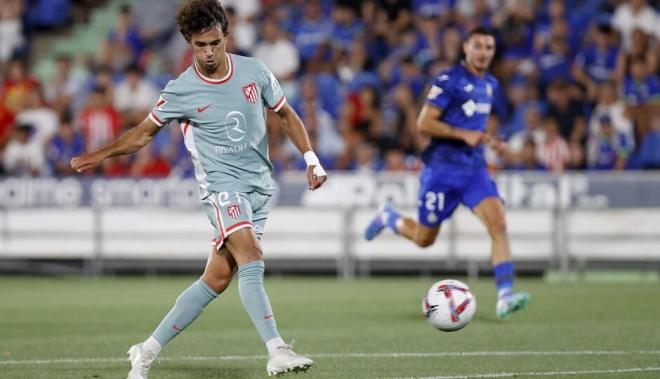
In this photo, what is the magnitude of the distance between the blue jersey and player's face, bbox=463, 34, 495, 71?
121 mm

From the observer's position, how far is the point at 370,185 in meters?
19.3

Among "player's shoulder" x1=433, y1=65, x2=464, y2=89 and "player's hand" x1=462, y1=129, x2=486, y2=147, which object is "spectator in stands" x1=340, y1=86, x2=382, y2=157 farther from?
"player's hand" x1=462, y1=129, x2=486, y2=147

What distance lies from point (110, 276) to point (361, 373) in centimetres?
1270

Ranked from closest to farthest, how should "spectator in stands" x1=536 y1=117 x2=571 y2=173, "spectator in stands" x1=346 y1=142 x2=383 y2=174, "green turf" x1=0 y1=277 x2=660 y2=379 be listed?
"green turf" x1=0 y1=277 x2=660 y2=379
"spectator in stands" x1=536 y1=117 x2=571 y2=173
"spectator in stands" x1=346 y1=142 x2=383 y2=174

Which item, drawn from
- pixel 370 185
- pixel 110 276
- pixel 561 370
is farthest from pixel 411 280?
pixel 561 370

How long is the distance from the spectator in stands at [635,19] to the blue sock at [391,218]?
929 cm

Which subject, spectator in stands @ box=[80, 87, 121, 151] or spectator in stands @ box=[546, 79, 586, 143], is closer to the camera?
spectator in stands @ box=[546, 79, 586, 143]

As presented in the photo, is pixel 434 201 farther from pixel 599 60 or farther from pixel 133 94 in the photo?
pixel 133 94

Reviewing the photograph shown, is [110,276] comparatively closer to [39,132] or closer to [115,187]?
[115,187]

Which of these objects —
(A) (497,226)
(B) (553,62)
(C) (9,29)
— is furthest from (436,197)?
(C) (9,29)

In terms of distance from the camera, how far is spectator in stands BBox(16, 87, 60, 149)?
22.4 metres

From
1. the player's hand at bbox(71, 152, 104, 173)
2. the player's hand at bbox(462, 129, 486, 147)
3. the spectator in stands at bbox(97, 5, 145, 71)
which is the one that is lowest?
the player's hand at bbox(71, 152, 104, 173)

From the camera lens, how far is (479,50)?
12.1m

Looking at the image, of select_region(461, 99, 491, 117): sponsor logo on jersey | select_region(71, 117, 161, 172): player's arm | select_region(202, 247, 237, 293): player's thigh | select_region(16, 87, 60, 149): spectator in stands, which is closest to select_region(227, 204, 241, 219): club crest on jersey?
select_region(202, 247, 237, 293): player's thigh
